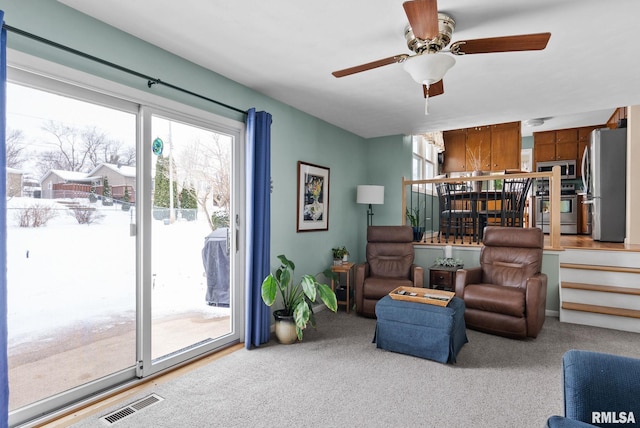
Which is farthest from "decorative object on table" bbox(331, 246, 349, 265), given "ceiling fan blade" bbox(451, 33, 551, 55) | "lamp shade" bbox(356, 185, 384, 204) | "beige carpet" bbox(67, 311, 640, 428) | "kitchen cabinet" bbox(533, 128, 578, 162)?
"kitchen cabinet" bbox(533, 128, 578, 162)

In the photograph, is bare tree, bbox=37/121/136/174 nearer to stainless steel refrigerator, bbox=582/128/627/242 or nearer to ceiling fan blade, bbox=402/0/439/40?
ceiling fan blade, bbox=402/0/439/40

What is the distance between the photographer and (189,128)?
3.06m

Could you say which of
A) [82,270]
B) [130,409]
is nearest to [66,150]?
[82,270]

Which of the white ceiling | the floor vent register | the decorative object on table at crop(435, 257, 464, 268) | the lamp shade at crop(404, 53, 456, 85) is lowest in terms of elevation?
the floor vent register

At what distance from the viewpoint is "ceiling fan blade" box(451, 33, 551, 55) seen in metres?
1.92

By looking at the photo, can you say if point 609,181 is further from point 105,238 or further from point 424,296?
point 105,238

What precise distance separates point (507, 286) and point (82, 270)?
160 inches

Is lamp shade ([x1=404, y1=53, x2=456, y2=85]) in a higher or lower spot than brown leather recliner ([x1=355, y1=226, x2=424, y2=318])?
higher

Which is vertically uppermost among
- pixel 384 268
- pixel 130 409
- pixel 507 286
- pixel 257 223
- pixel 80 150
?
pixel 80 150

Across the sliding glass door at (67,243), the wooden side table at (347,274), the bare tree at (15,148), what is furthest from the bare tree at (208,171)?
the wooden side table at (347,274)

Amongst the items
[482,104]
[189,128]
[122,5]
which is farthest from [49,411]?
[482,104]

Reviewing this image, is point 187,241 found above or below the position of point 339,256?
above

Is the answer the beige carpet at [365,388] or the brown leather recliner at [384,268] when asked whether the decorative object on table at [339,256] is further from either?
the beige carpet at [365,388]

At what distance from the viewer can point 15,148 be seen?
2.06 meters
